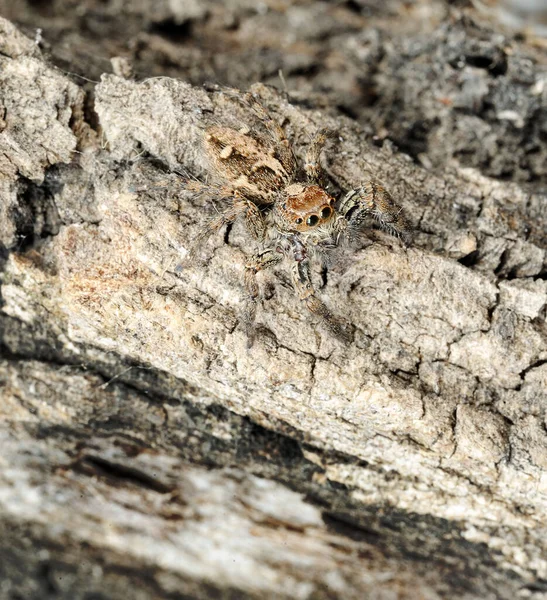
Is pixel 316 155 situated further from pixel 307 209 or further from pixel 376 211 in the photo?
pixel 376 211

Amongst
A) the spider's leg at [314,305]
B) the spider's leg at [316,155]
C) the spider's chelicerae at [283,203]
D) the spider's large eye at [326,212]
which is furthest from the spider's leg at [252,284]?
the spider's leg at [316,155]

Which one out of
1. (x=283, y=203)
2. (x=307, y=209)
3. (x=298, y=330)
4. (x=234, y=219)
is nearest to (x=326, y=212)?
(x=307, y=209)

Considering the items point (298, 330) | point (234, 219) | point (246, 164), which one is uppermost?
point (246, 164)

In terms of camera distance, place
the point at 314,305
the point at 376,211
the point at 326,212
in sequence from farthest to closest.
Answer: the point at 326,212 → the point at 376,211 → the point at 314,305

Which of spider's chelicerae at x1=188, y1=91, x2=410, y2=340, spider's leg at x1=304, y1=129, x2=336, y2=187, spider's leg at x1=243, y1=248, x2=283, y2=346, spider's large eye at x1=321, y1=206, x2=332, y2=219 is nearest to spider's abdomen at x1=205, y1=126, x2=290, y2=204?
spider's chelicerae at x1=188, y1=91, x2=410, y2=340

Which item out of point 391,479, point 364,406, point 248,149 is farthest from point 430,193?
point 391,479

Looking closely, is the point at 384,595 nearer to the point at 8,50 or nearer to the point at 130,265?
the point at 130,265

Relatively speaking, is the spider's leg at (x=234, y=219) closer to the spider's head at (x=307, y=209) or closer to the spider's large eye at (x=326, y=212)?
the spider's head at (x=307, y=209)
